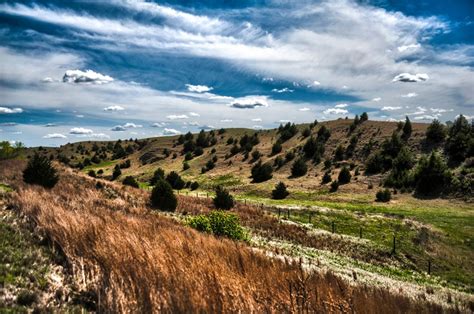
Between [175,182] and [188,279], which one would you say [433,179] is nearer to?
[175,182]

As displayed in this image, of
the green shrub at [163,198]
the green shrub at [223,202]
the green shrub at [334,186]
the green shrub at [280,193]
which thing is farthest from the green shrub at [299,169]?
the green shrub at [163,198]

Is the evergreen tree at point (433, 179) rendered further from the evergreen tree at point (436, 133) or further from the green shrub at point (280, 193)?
the green shrub at point (280, 193)

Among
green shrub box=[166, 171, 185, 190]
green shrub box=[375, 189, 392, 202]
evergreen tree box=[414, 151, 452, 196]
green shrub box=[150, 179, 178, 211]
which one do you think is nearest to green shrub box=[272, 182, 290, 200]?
→ green shrub box=[375, 189, 392, 202]

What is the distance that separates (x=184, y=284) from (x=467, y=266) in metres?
32.0

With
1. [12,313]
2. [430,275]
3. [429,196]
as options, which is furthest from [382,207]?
[12,313]

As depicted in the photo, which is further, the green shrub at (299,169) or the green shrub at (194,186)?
the green shrub at (299,169)

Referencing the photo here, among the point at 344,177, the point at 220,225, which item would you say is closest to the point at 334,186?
the point at 344,177

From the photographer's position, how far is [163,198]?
3241cm

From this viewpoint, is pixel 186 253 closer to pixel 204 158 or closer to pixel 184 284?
pixel 184 284

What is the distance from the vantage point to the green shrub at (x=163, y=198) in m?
32.4

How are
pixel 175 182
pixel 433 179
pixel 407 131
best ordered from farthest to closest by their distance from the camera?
pixel 407 131, pixel 175 182, pixel 433 179

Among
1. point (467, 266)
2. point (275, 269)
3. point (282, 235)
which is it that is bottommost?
point (467, 266)

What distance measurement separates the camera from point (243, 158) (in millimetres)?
98438

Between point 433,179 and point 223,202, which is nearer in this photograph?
point 223,202
